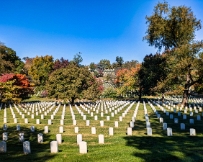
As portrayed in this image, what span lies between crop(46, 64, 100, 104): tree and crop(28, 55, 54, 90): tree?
3208cm

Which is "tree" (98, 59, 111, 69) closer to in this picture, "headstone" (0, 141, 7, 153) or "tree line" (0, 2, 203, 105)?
"tree line" (0, 2, 203, 105)

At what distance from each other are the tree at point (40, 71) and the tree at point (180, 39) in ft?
135

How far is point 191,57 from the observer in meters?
27.9

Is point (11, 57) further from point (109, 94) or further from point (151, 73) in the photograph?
Result: point (151, 73)

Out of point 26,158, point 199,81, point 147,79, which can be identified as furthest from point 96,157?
point 147,79

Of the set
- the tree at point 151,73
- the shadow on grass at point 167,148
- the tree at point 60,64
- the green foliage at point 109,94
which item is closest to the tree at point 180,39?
the tree at point 151,73

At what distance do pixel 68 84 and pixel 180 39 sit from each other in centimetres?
1546

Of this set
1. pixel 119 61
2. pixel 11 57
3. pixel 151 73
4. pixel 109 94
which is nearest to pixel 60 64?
pixel 11 57

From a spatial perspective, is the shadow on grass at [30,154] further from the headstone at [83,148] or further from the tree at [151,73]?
the tree at [151,73]

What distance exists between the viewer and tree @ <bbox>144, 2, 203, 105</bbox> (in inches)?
1088

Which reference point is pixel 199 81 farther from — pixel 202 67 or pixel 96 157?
pixel 96 157

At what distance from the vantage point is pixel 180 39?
98.1ft

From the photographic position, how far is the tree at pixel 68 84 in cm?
3183

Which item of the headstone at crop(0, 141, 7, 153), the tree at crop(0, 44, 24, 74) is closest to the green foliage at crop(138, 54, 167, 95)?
the tree at crop(0, 44, 24, 74)
